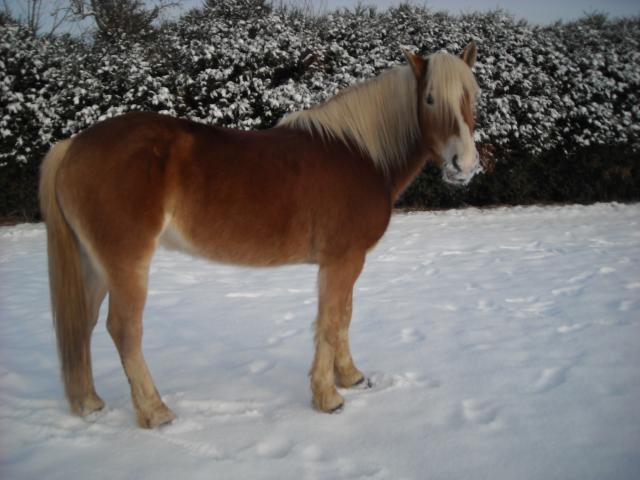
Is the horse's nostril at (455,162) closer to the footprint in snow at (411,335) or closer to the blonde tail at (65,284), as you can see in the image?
the footprint in snow at (411,335)

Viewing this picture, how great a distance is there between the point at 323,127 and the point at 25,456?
226 cm

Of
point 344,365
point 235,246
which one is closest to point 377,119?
point 235,246

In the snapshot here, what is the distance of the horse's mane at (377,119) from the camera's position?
2783 millimetres

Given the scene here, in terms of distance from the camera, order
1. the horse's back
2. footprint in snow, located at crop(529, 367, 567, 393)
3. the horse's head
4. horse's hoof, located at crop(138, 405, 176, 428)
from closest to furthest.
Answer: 1. the horse's back
2. horse's hoof, located at crop(138, 405, 176, 428)
3. the horse's head
4. footprint in snow, located at crop(529, 367, 567, 393)

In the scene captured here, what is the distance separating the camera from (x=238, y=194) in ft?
8.14

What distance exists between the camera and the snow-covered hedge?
8.04 m

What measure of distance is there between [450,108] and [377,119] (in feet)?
1.51

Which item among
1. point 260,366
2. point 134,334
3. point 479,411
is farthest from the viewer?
point 260,366

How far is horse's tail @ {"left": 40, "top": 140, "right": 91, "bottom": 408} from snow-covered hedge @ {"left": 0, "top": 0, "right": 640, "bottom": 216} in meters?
5.91

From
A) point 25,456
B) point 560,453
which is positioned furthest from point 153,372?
point 560,453

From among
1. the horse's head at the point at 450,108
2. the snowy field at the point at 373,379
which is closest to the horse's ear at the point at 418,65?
the horse's head at the point at 450,108

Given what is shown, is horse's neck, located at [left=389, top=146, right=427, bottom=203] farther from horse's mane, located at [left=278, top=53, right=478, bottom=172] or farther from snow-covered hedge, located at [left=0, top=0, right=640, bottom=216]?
snow-covered hedge, located at [left=0, top=0, right=640, bottom=216]

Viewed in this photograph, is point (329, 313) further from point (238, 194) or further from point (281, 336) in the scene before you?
→ point (281, 336)

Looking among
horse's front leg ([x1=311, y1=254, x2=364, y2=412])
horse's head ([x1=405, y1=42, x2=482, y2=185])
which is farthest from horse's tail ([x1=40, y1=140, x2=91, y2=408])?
horse's head ([x1=405, y1=42, x2=482, y2=185])
